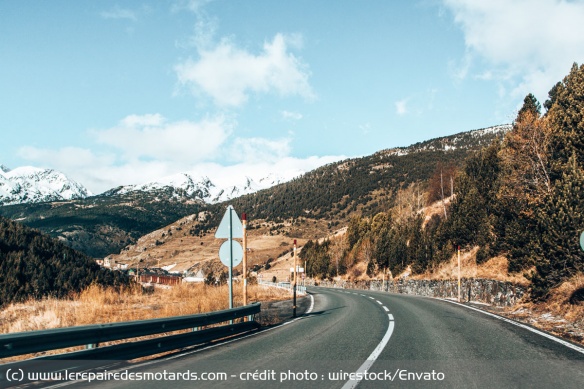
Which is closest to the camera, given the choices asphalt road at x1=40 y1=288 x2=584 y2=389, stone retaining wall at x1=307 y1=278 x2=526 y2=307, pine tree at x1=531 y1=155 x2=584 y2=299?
asphalt road at x1=40 y1=288 x2=584 y2=389

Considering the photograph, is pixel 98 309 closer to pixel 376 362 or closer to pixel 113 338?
pixel 113 338

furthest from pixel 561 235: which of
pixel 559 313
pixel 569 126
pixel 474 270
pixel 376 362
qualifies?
pixel 474 270

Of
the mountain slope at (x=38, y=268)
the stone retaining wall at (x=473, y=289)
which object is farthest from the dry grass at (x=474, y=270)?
the mountain slope at (x=38, y=268)

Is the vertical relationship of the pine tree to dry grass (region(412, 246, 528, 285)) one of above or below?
above

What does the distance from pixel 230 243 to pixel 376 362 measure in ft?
20.0

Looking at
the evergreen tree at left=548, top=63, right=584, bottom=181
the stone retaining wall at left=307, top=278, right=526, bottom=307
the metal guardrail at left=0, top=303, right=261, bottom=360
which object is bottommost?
the stone retaining wall at left=307, top=278, right=526, bottom=307

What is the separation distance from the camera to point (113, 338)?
23.7 feet

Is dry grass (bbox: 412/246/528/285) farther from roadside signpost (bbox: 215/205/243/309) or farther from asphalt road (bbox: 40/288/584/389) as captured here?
roadside signpost (bbox: 215/205/243/309)

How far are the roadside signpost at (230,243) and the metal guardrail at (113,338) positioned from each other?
1.72 metres

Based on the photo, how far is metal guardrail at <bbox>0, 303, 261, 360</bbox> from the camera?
5778mm

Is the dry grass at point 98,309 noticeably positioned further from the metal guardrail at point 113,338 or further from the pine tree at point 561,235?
the pine tree at point 561,235

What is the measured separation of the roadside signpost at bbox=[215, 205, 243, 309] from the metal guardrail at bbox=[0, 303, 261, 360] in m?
1.72

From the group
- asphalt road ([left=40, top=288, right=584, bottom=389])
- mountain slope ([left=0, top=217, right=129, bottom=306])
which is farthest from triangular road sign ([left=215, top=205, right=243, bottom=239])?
mountain slope ([left=0, top=217, right=129, bottom=306])

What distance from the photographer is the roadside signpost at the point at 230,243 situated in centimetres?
1209
